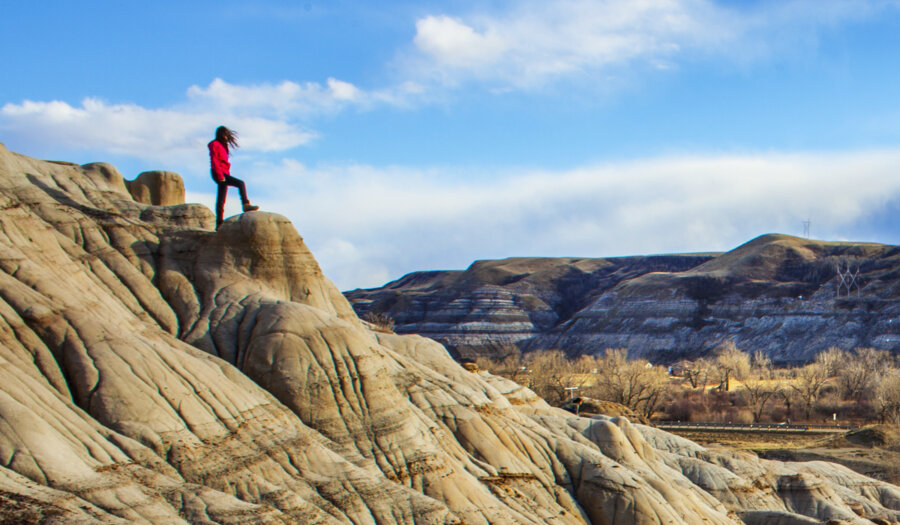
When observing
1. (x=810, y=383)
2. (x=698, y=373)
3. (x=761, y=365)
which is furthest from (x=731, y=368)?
(x=810, y=383)

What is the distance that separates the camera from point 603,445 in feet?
89.6

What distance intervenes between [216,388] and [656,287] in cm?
12079

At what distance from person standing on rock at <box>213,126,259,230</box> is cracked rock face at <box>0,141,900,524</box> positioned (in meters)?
0.72

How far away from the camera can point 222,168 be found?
76.2ft

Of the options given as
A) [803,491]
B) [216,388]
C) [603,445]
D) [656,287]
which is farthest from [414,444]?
[656,287]

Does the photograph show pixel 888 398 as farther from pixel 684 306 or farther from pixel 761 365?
pixel 684 306

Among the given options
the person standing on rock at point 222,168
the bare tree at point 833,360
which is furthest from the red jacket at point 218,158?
the bare tree at point 833,360

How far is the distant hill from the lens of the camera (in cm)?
11519

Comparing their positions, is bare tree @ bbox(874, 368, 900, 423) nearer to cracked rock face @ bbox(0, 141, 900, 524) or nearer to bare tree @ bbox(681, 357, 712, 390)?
bare tree @ bbox(681, 357, 712, 390)

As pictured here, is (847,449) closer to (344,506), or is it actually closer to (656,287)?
(344,506)

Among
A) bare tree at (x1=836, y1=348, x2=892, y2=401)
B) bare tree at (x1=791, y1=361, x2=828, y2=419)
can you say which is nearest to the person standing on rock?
bare tree at (x1=791, y1=361, x2=828, y2=419)

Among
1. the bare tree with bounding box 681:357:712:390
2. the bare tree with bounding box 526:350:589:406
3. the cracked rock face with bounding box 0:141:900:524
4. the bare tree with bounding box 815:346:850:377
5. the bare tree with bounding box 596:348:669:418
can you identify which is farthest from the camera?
the bare tree with bounding box 681:357:712:390

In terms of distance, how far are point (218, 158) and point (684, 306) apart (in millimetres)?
111028

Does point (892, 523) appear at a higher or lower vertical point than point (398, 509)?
lower
